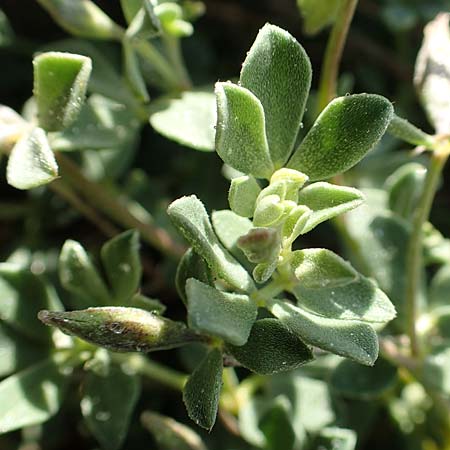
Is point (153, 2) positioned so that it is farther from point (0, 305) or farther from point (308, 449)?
point (308, 449)

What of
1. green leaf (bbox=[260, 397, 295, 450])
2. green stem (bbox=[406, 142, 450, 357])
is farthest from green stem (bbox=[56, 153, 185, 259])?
green stem (bbox=[406, 142, 450, 357])

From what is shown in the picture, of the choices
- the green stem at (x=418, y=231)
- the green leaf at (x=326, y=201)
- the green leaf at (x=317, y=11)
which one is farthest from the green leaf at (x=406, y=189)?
the green leaf at (x=326, y=201)

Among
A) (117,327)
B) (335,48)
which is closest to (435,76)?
(335,48)

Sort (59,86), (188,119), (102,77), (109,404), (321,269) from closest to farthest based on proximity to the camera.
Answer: (321,269) < (59,86) < (109,404) < (188,119) < (102,77)

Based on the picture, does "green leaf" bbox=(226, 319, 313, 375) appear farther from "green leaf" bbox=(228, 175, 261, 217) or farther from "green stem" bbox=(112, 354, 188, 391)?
"green stem" bbox=(112, 354, 188, 391)

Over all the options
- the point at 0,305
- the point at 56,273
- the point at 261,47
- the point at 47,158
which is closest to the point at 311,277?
the point at 261,47

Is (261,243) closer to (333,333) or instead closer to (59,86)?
(333,333)

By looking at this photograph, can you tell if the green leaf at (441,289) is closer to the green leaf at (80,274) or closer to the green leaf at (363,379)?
the green leaf at (363,379)
